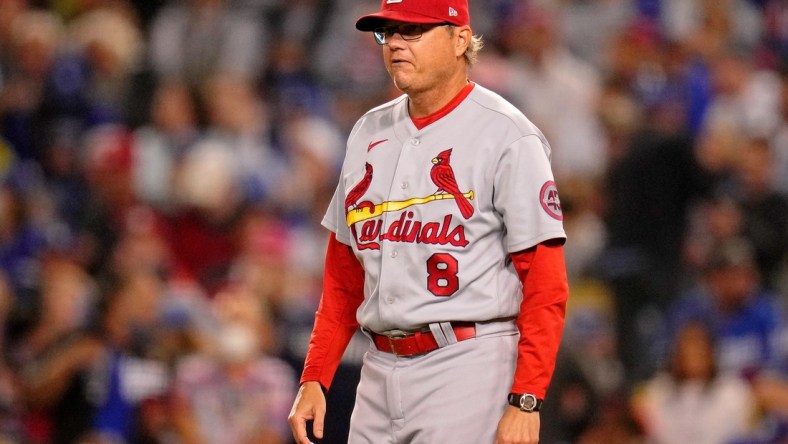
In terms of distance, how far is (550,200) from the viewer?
3.31 metres

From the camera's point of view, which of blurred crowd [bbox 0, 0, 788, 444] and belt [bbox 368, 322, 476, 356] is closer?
belt [bbox 368, 322, 476, 356]

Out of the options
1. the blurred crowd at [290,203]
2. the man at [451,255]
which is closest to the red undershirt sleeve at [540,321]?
the man at [451,255]

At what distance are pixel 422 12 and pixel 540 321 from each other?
0.82 metres

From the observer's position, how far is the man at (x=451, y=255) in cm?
328

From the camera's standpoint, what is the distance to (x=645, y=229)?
8.11m

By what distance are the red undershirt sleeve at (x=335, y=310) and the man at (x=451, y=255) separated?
0.53 feet

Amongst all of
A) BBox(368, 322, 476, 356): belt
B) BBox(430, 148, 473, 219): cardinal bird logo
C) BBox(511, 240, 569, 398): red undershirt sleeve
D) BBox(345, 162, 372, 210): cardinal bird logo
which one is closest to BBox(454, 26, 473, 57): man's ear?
BBox(430, 148, 473, 219): cardinal bird logo

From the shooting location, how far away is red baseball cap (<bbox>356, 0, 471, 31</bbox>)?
3361mm

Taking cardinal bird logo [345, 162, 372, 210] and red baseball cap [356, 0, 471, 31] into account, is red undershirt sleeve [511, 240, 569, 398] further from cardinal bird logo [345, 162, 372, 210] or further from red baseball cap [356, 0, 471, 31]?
red baseball cap [356, 0, 471, 31]

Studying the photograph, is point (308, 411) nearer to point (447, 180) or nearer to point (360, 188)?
point (360, 188)

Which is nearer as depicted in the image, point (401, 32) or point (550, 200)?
point (550, 200)

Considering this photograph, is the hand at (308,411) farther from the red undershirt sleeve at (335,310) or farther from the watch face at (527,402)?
the watch face at (527,402)

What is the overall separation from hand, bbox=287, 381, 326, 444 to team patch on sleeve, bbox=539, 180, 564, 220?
2.69ft

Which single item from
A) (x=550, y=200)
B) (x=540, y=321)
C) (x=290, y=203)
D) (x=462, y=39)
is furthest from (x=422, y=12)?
(x=290, y=203)
